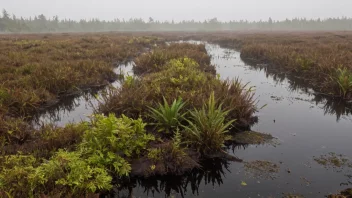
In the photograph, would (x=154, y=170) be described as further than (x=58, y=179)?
Yes

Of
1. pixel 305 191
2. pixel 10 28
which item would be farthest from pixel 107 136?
pixel 10 28

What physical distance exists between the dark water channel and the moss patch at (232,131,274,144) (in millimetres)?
236

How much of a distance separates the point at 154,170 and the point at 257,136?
9.76 ft

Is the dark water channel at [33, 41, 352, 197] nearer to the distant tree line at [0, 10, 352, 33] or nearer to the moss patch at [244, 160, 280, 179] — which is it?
the moss patch at [244, 160, 280, 179]

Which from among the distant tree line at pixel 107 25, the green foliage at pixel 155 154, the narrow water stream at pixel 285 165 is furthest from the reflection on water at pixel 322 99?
the distant tree line at pixel 107 25

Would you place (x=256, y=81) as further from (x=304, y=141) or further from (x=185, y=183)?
(x=185, y=183)

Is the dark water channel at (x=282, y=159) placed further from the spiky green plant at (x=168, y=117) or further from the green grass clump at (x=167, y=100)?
the spiky green plant at (x=168, y=117)

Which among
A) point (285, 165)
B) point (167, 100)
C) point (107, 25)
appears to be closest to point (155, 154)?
point (167, 100)

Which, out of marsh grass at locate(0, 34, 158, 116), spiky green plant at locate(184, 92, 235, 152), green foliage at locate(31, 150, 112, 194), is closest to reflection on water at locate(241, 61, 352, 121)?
spiky green plant at locate(184, 92, 235, 152)

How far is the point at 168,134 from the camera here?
590 centimetres

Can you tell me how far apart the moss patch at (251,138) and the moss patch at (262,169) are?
36.7 inches

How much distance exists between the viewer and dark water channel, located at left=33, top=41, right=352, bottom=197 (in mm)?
4309

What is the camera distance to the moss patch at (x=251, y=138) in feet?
19.9

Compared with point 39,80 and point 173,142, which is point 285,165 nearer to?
point 173,142
